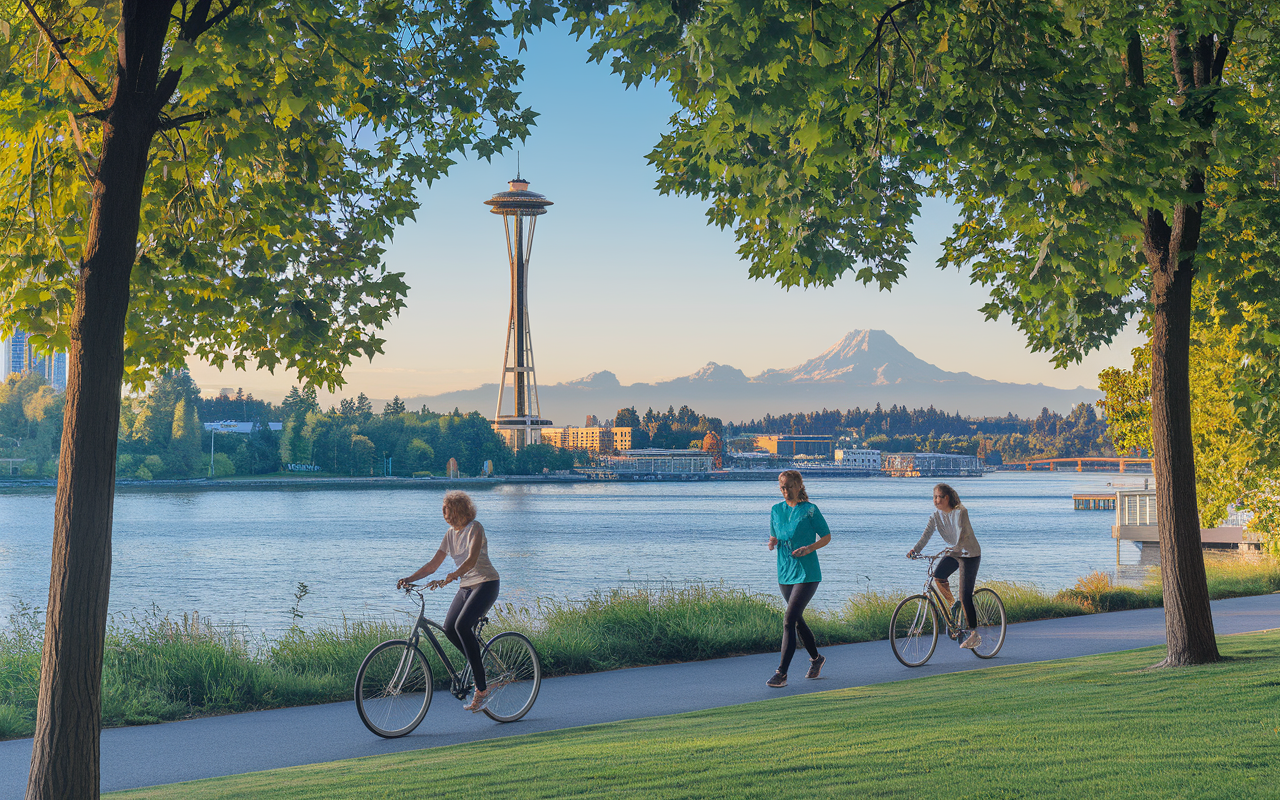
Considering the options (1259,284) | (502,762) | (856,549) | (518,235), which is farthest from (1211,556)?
(518,235)

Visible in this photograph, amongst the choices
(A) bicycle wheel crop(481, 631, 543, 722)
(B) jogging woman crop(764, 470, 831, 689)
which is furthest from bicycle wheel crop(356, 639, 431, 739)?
(B) jogging woman crop(764, 470, 831, 689)

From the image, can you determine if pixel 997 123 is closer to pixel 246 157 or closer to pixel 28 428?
pixel 246 157

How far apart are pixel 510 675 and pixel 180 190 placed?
4.65m

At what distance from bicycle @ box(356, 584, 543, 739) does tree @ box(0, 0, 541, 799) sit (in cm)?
235

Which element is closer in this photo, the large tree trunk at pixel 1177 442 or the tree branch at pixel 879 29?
the tree branch at pixel 879 29

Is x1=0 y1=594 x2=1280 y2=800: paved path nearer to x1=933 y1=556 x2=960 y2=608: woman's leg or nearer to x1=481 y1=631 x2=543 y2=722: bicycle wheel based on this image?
x1=481 y1=631 x2=543 y2=722: bicycle wheel

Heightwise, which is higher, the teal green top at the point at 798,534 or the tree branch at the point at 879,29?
the tree branch at the point at 879,29

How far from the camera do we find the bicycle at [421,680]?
27.6 ft

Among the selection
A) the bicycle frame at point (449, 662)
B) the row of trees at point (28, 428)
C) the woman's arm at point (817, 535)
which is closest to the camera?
the bicycle frame at point (449, 662)

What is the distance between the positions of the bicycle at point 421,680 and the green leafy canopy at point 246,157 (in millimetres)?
2385

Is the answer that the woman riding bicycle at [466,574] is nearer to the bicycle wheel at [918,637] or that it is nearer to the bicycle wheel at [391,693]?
the bicycle wheel at [391,693]

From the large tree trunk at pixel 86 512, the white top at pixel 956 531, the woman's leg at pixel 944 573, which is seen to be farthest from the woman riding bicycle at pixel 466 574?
the woman's leg at pixel 944 573

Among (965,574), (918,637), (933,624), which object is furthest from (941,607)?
(965,574)

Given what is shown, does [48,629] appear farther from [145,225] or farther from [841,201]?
[841,201]
